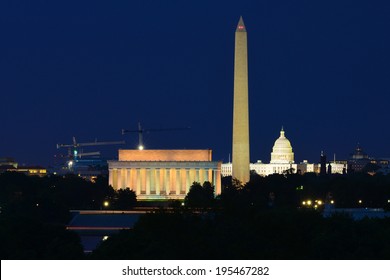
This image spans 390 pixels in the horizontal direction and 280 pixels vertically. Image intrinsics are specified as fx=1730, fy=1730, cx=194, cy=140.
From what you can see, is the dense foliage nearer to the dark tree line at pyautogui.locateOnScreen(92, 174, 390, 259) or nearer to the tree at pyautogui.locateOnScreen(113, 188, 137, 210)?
the dark tree line at pyautogui.locateOnScreen(92, 174, 390, 259)

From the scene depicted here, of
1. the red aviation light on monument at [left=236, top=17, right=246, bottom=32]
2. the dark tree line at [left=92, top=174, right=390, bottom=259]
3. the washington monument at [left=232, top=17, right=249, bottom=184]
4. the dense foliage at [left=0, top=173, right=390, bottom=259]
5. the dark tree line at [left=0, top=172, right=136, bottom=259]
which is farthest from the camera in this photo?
the red aviation light on monument at [left=236, top=17, right=246, bottom=32]

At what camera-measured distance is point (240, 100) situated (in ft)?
570

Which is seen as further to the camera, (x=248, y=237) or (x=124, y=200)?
(x=124, y=200)

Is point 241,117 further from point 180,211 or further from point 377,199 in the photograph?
point 180,211

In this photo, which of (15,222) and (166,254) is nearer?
(166,254)

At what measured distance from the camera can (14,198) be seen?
150625 millimetres

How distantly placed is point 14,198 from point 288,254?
86.6 metres

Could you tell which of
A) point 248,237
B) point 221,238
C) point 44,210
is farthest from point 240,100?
point 221,238

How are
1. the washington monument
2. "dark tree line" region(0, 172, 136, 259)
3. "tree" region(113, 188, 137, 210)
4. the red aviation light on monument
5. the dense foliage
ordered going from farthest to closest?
the red aviation light on monument < the washington monument < "tree" region(113, 188, 137, 210) < "dark tree line" region(0, 172, 136, 259) < the dense foliage

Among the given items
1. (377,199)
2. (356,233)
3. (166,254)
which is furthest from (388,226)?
(377,199)

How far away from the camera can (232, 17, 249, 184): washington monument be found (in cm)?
17200

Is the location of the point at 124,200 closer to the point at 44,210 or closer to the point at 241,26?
the point at 241,26

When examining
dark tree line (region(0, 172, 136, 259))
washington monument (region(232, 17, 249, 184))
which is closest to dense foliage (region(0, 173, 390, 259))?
dark tree line (region(0, 172, 136, 259))
